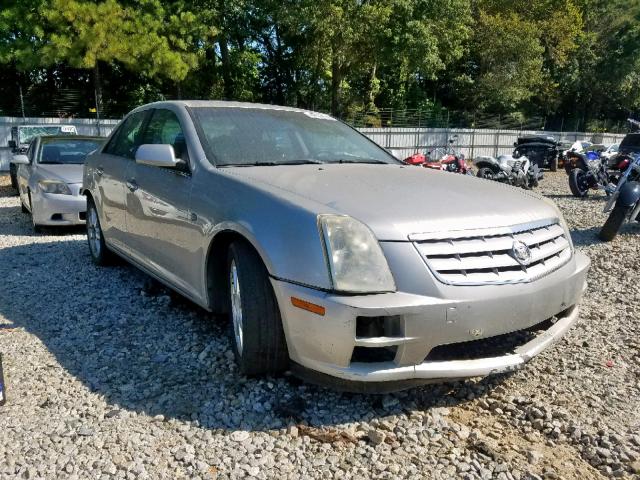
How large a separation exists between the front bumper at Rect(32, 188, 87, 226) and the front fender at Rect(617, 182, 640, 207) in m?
6.61

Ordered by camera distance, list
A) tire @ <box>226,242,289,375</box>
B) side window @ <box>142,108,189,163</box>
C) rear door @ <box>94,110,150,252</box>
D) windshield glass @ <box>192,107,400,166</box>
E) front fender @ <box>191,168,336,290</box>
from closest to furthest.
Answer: front fender @ <box>191,168,336,290</box>
tire @ <box>226,242,289,375</box>
windshield glass @ <box>192,107,400,166</box>
side window @ <box>142,108,189,163</box>
rear door @ <box>94,110,150,252</box>

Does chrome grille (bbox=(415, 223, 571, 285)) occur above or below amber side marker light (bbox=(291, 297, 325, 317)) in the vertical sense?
above

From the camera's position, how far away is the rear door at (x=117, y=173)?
14.3 feet

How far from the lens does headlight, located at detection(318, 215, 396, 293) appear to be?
90.4 inches

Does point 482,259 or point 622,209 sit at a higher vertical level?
point 482,259

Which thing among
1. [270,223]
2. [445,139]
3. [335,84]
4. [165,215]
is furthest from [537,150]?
[270,223]

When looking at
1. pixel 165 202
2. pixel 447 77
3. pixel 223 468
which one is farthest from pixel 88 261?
pixel 447 77

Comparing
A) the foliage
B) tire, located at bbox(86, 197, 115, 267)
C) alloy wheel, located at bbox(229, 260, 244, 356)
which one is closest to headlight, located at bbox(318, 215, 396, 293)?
alloy wheel, located at bbox(229, 260, 244, 356)

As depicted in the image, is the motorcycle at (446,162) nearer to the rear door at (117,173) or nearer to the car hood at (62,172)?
the car hood at (62,172)

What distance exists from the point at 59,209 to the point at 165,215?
151 inches

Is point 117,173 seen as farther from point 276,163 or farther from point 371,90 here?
point 371,90

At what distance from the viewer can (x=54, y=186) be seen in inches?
266

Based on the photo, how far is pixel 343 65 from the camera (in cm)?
2317

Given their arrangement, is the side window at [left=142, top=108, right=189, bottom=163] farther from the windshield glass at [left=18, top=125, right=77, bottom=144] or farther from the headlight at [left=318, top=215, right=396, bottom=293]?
the windshield glass at [left=18, top=125, right=77, bottom=144]
